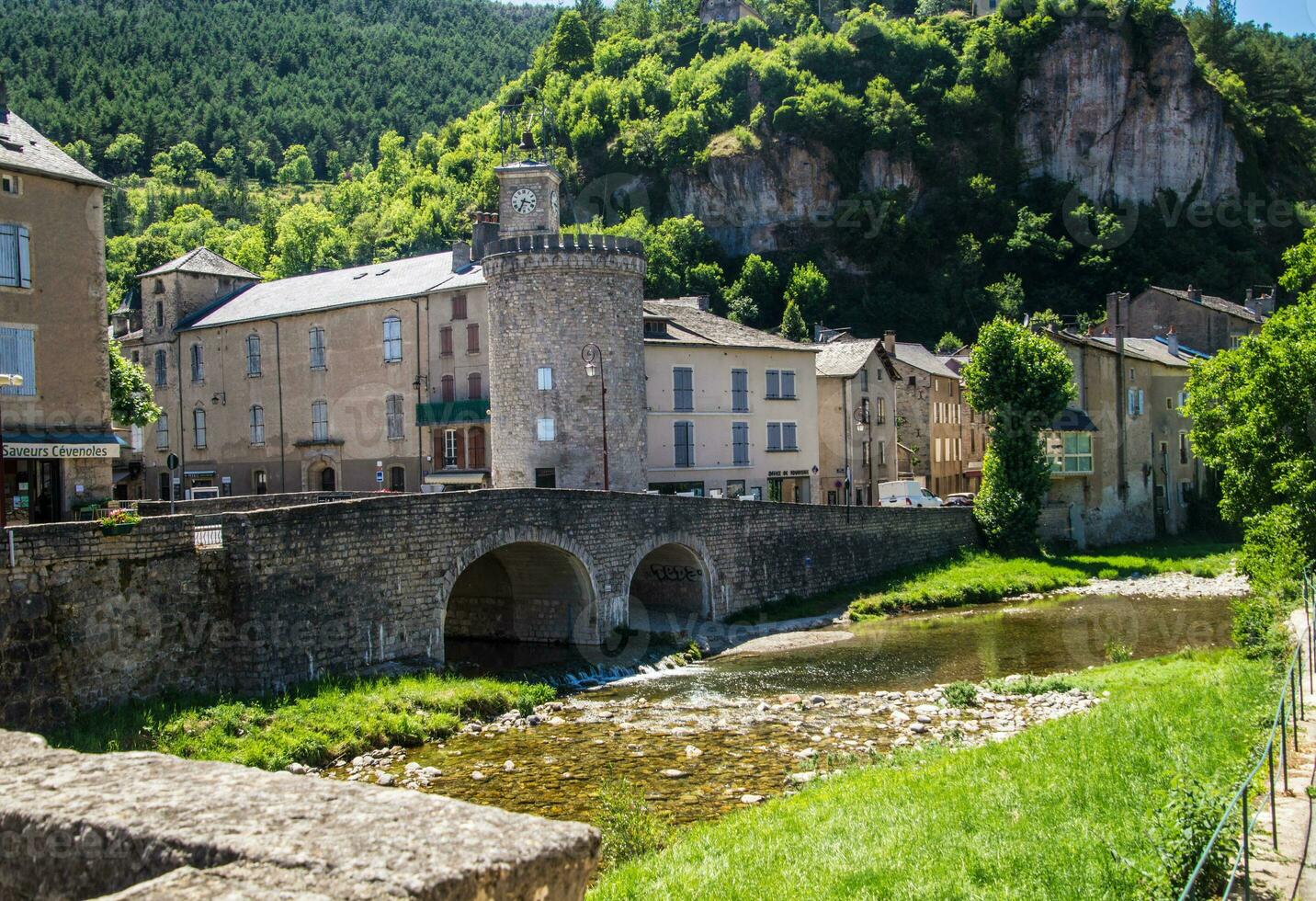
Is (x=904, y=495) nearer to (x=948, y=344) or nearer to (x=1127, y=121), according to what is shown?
(x=948, y=344)

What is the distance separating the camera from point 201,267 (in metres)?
50.8

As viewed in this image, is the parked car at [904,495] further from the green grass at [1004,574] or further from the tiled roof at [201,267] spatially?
the tiled roof at [201,267]

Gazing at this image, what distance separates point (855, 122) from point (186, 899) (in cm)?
10352

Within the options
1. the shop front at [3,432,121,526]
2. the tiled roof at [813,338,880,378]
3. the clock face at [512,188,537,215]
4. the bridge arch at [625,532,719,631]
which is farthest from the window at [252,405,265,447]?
the tiled roof at [813,338,880,378]

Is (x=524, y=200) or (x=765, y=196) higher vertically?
(x=765, y=196)

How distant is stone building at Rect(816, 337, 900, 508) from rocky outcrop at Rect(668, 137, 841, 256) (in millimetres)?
46022

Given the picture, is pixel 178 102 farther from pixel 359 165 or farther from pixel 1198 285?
pixel 1198 285

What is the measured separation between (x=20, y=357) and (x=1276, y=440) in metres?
29.2

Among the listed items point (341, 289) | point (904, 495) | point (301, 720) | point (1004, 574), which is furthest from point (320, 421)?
point (301, 720)

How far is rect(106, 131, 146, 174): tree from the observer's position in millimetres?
147500

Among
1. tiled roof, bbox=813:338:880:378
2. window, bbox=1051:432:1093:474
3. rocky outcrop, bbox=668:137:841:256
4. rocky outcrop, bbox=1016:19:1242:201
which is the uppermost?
rocky outcrop, bbox=1016:19:1242:201

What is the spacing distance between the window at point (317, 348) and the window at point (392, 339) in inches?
124

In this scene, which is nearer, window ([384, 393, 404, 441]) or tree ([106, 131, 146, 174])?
window ([384, 393, 404, 441])

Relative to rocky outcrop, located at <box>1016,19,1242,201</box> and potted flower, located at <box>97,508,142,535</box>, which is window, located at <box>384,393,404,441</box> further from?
rocky outcrop, located at <box>1016,19,1242,201</box>
